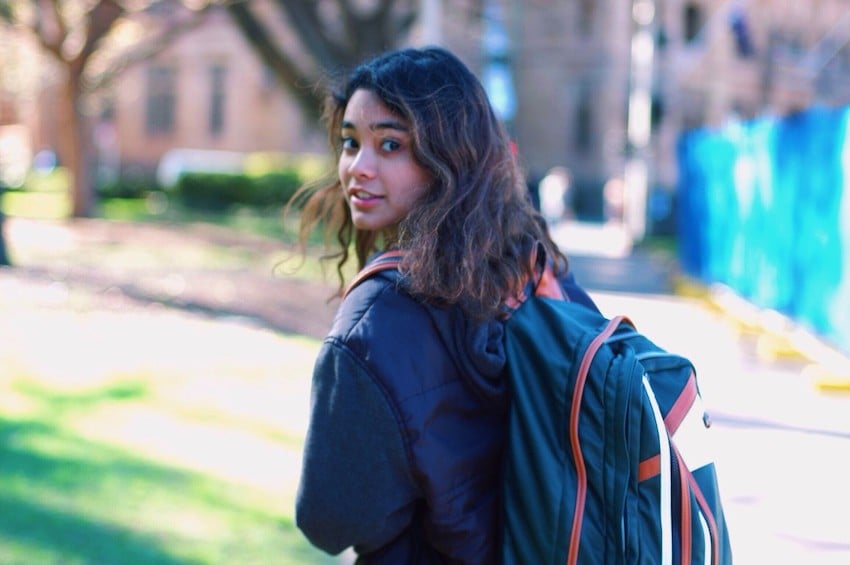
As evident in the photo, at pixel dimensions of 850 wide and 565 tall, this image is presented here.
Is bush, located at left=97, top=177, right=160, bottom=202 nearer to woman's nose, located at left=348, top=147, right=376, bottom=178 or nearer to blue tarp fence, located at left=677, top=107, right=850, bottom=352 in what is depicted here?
blue tarp fence, located at left=677, top=107, right=850, bottom=352

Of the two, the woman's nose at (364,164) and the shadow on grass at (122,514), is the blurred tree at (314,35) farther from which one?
the woman's nose at (364,164)

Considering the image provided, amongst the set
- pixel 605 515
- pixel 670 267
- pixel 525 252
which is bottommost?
pixel 670 267

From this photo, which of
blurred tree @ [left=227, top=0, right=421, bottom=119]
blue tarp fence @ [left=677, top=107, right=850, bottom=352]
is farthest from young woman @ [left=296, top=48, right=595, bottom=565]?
blurred tree @ [left=227, top=0, right=421, bottom=119]

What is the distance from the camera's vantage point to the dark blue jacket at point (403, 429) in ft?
5.98

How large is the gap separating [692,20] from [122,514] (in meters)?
40.5

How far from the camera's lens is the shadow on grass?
14.0 feet

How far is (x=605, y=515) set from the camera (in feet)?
5.91

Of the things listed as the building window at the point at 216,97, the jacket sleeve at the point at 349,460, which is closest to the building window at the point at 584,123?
the building window at the point at 216,97

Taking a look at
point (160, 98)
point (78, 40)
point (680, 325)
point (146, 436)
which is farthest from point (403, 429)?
point (160, 98)

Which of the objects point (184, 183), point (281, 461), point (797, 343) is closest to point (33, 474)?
point (281, 461)

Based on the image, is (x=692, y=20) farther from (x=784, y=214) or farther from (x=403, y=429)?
(x=403, y=429)

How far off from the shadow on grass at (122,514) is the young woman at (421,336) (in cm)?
250

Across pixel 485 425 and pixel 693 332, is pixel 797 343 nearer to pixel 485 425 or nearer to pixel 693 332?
pixel 693 332

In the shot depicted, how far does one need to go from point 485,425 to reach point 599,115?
3976cm
